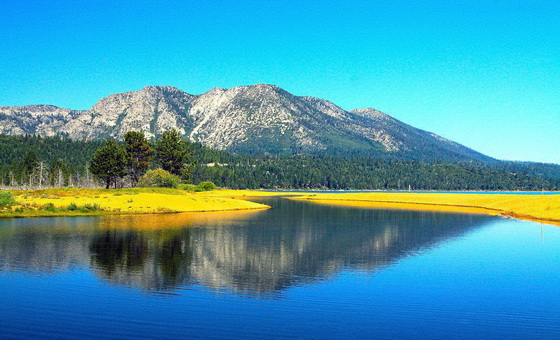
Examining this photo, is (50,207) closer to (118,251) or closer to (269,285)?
(118,251)

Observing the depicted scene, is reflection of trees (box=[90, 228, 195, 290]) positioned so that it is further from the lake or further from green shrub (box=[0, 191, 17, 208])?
green shrub (box=[0, 191, 17, 208])

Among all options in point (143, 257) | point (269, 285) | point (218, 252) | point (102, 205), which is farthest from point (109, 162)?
point (269, 285)

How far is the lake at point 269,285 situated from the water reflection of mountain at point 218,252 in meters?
0.15

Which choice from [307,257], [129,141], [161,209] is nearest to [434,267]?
[307,257]

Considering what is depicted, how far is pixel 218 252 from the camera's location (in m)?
40.9

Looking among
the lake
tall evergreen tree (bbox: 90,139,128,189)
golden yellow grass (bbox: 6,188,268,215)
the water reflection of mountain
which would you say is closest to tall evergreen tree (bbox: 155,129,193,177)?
tall evergreen tree (bbox: 90,139,128,189)

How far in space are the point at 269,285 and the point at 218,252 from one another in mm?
12838

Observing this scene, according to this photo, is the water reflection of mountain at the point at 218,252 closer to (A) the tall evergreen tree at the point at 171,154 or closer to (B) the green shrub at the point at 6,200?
(B) the green shrub at the point at 6,200

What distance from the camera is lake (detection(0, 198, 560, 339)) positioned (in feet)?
68.4

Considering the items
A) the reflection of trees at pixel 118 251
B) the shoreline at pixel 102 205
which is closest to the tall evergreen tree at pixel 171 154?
the shoreline at pixel 102 205

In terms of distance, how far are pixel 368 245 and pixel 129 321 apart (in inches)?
1258

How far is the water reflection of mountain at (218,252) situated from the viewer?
30844 mm

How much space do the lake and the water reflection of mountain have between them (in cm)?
15

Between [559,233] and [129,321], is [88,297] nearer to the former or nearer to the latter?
[129,321]
